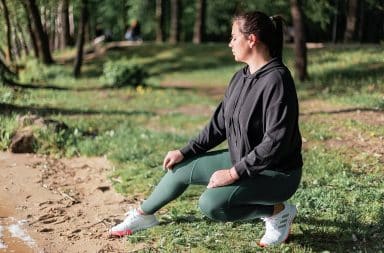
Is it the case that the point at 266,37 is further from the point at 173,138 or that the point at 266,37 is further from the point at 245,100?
the point at 173,138

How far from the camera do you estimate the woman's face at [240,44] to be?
360cm

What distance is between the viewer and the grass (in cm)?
425

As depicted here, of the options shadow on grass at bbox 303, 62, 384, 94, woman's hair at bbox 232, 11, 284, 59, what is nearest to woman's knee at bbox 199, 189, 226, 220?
woman's hair at bbox 232, 11, 284, 59

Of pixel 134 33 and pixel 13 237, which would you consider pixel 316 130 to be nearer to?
pixel 13 237

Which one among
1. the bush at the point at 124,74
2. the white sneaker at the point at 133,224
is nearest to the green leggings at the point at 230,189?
the white sneaker at the point at 133,224

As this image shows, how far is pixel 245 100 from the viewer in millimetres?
3633

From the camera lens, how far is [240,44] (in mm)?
3629

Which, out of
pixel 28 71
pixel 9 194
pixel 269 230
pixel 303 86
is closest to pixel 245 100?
pixel 269 230

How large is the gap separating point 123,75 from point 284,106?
39.5 feet

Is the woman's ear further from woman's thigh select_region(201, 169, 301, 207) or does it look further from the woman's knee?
the woman's knee

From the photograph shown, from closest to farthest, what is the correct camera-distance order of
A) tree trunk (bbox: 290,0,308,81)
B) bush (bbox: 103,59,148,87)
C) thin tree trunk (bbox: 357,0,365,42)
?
tree trunk (bbox: 290,0,308,81) < bush (bbox: 103,59,148,87) < thin tree trunk (bbox: 357,0,365,42)

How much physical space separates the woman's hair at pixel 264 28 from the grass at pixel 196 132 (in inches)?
55.0

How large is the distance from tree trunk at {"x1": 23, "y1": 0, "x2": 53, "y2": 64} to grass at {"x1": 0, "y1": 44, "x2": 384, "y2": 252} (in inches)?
36.9

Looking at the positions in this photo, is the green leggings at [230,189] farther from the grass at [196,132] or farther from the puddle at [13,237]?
the puddle at [13,237]
